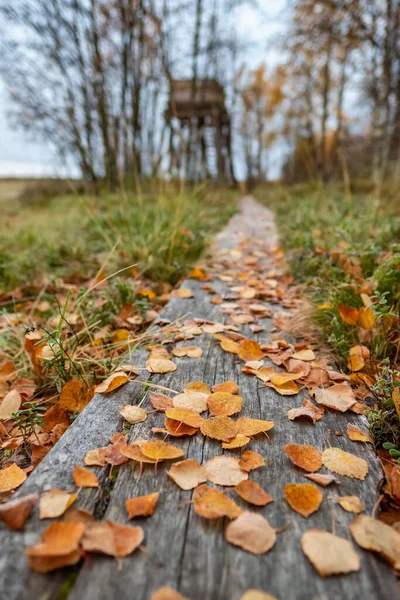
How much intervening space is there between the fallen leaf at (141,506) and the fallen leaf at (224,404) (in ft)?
1.10

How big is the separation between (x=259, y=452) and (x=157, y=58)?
9.59 m

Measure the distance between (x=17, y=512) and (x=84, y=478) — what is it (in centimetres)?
13

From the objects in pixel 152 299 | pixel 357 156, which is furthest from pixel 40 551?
pixel 357 156

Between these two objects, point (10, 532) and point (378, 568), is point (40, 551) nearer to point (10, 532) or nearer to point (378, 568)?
point (10, 532)

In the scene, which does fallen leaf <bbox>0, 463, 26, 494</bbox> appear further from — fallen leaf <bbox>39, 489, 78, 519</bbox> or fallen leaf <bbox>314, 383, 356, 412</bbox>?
fallen leaf <bbox>314, 383, 356, 412</bbox>

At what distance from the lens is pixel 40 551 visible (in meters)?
0.55

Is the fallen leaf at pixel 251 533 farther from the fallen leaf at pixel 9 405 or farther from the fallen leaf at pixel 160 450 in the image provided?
the fallen leaf at pixel 9 405

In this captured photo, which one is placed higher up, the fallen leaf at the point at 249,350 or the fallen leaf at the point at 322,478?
the fallen leaf at the point at 249,350

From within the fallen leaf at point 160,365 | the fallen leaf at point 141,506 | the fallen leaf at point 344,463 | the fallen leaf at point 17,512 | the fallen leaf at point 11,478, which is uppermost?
the fallen leaf at point 160,365

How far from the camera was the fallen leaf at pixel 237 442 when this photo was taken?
84cm

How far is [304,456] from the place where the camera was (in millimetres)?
826

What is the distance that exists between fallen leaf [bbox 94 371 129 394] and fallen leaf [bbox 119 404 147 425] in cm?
10

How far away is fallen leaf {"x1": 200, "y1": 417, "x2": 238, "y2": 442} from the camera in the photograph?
2.87 feet

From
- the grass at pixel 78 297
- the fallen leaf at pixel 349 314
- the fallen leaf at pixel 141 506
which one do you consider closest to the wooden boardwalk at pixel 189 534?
the fallen leaf at pixel 141 506
